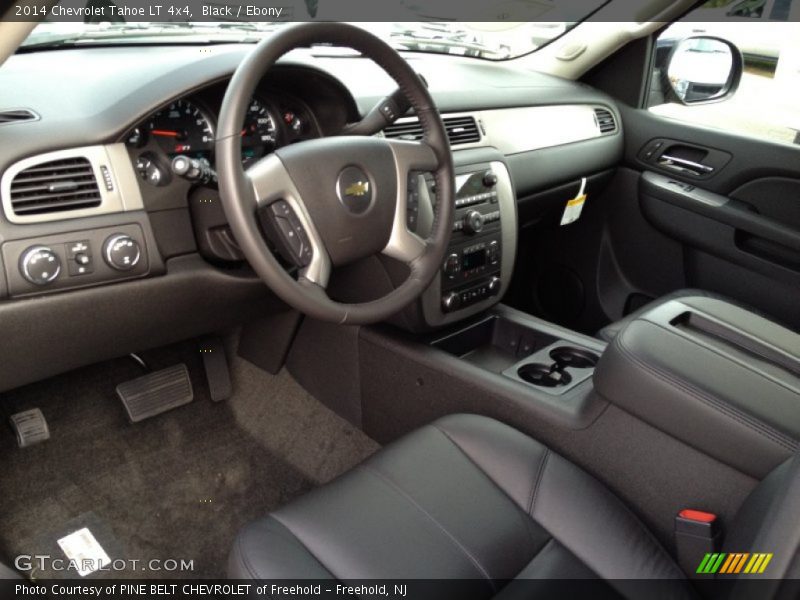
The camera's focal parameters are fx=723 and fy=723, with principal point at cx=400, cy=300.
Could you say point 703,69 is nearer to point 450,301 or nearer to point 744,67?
point 744,67

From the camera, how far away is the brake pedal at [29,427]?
175 cm

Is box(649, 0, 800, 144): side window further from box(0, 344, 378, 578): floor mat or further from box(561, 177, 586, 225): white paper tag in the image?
box(0, 344, 378, 578): floor mat

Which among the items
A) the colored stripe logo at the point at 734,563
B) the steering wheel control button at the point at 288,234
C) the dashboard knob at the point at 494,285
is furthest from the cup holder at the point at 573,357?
the steering wheel control button at the point at 288,234

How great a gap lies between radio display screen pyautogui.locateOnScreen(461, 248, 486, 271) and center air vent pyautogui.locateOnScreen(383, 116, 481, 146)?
0.97 feet

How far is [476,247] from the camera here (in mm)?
1805

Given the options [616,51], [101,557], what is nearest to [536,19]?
[616,51]

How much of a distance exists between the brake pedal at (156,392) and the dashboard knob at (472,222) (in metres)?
0.89

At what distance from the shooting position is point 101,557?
168cm

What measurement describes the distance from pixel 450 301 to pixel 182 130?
0.73 metres

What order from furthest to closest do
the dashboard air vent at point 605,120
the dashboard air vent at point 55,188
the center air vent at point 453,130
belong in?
the dashboard air vent at point 605,120, the center air vent at point 453,130, the dashboard air vent at point 55,188

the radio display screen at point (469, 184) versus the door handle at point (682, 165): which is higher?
the radio display screen at point (469, 184)

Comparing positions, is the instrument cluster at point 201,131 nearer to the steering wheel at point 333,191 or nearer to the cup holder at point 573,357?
the steering wheel at point 333,191

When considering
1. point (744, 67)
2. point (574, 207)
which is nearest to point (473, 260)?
point (574, 207)

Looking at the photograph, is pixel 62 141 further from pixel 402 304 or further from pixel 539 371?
pixel 539 371
